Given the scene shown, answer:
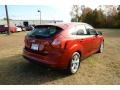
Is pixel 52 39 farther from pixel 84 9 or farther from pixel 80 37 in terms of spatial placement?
pixel 84 9

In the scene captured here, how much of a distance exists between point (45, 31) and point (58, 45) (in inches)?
30.3

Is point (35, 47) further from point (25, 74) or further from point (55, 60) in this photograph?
point (25, 74)

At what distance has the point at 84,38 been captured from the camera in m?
6.53

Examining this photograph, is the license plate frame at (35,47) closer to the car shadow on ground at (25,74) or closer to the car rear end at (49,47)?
the car rear end at (49,47)

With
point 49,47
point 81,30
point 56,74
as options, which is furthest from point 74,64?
point 81,30

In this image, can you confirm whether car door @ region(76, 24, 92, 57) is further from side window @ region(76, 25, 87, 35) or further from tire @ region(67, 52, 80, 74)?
tire @ region(67, 52, 80, 74)

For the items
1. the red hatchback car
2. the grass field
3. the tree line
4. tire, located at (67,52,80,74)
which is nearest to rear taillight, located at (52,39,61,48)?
the red hatchback car

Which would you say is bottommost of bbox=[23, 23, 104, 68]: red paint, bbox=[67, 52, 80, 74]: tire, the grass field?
the grass field

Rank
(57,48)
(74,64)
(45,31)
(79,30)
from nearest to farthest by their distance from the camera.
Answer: (57,48)
(45,31)
(74,64)
(79,30)

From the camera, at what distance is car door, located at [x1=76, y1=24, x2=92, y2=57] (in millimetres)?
6254

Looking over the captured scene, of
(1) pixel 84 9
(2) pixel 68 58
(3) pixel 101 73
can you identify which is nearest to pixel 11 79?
(2) pixel 68 58

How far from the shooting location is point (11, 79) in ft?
17.8

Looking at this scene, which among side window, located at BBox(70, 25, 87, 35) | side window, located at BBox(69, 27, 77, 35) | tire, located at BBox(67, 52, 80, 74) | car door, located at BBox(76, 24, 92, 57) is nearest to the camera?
tire, located at BBox(67, 52, 80, 74)

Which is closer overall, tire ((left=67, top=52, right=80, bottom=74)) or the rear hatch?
the rear hatch
